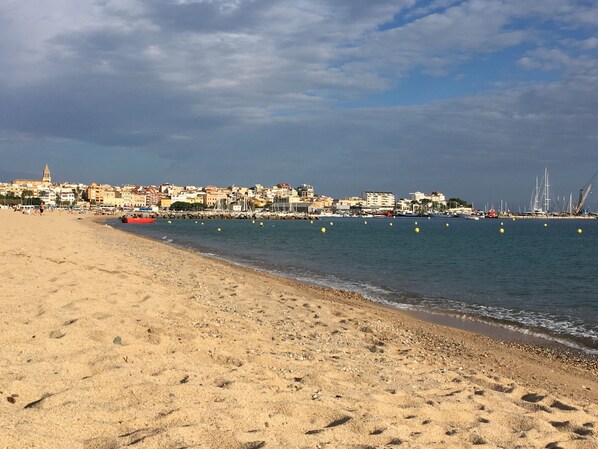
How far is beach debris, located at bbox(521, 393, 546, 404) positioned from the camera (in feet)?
21.3

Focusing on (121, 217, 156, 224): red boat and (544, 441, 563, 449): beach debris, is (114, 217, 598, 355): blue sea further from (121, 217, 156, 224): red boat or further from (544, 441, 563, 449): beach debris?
(121, 217, 156, 224): red boat

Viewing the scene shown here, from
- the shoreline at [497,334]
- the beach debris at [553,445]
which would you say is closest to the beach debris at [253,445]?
the beach debris at [553,445]

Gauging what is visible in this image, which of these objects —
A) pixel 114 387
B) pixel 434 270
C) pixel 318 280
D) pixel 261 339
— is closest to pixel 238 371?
pixel 114 387

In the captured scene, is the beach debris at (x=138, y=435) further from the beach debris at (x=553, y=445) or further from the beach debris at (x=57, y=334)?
the beach debris at (x=553, y=445)

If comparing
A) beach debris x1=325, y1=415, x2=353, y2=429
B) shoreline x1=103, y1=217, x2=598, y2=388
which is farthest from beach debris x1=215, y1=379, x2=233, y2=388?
shoreline x1=103, y1=217, x2=598, y2=388

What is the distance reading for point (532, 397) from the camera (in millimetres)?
6609

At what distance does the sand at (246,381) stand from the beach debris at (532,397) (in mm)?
38

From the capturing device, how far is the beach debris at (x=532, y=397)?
649 centimetres

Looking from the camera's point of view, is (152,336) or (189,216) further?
(189,216)

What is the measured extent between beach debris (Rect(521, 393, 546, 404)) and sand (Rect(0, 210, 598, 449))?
0.04 metres

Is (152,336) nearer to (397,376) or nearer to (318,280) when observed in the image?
(397,376)

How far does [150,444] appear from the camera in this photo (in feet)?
12.5

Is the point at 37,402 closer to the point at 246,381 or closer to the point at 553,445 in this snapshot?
the point at 246,381

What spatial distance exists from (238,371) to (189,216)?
16416 cm
